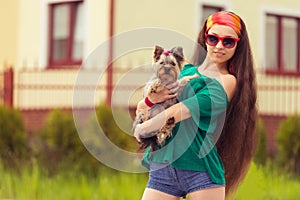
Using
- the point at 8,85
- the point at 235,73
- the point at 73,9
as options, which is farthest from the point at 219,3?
the point at 235,73

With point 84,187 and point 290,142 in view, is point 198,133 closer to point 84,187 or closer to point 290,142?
point 84,187

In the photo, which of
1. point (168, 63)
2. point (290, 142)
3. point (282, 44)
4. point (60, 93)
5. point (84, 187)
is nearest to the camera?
point (168, 63)

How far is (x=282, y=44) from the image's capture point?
18641 mm

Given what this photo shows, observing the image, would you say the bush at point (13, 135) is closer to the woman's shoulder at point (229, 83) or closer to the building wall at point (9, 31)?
the building wall at point (9, 31)

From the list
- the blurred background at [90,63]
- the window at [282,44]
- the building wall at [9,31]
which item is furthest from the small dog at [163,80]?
the window at [282,44]

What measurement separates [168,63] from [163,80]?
0.08m

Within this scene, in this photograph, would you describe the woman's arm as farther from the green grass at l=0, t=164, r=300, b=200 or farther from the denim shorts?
the green grass at l=0, t=164, r=300, b=200

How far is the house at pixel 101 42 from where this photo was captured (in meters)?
15.8

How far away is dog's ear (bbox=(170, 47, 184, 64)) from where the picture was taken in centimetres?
352

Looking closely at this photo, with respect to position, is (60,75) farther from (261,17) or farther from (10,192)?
(10,192)

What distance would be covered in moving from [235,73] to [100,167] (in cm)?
830

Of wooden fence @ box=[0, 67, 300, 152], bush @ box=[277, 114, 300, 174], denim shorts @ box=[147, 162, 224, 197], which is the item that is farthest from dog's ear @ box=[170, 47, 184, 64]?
wooden fence @ box=[0, 67, 300, 152]

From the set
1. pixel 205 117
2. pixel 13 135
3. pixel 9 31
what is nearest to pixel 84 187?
pixel 13 135

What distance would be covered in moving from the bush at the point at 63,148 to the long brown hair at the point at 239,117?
8.01m
